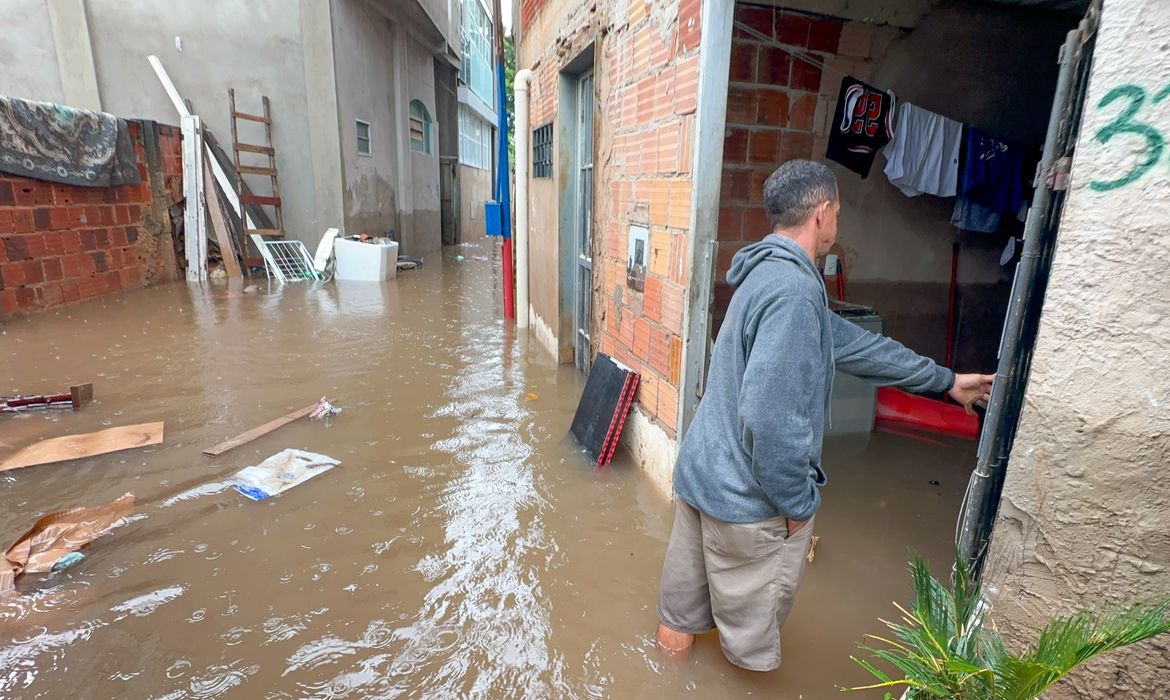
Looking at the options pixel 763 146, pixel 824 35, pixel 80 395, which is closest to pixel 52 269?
pixel 80 395

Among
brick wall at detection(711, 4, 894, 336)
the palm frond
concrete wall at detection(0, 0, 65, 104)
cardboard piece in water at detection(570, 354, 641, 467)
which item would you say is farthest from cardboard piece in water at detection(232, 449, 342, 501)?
concrete wall at detection(0, 0, 65, 104)

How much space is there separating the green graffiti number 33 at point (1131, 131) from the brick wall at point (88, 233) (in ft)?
30.1

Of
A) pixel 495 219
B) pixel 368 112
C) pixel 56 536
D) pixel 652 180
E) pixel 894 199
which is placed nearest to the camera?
pixel 56 536

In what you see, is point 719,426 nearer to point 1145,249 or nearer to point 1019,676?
point 1019,676

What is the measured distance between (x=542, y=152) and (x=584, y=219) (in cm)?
134

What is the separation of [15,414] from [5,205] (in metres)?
3.94

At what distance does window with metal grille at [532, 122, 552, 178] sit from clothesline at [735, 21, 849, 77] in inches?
82.3

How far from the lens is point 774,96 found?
4152 millimetres

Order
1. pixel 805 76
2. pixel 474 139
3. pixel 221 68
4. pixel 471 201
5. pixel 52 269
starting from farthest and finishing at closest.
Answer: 1. pixel 474 139
2. pixel 471 201
3. pixel 221 68
4. pixel 52 269
5. pixel 805 76

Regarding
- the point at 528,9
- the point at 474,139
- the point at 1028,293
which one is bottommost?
the point at 1028,293

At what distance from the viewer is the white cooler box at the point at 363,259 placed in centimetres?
1027

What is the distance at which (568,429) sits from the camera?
4195mm

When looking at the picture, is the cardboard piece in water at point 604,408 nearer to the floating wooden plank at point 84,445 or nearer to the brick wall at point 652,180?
the brick wall at point 652,180

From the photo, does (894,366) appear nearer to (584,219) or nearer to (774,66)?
(774,66)
